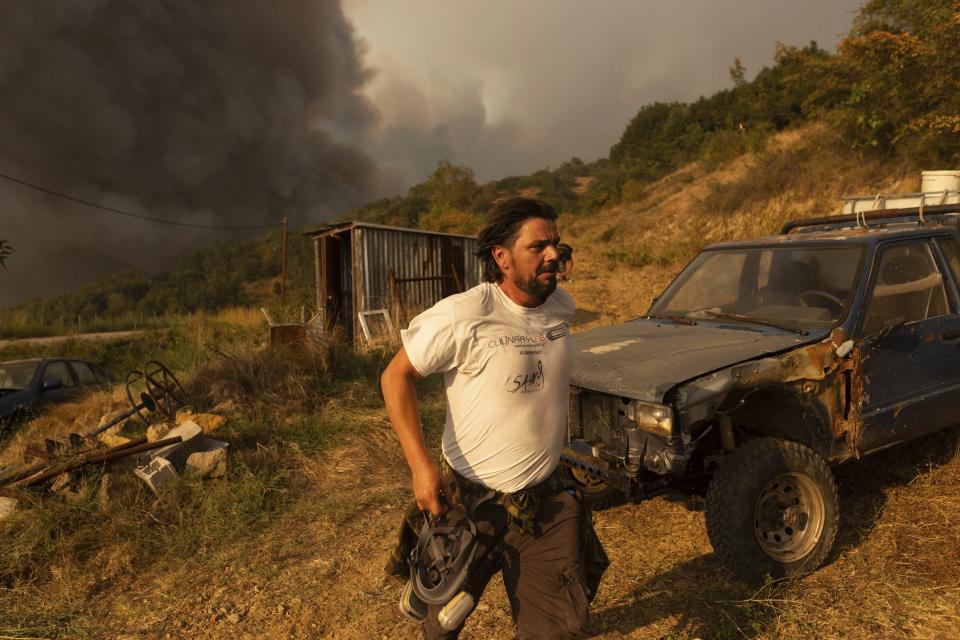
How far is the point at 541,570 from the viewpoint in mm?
2021

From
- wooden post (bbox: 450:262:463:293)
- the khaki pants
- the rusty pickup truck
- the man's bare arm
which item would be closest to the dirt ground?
the rusty pickup truck

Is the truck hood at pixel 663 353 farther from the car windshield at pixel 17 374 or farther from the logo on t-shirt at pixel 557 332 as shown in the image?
the car windshield at pixel 17 374

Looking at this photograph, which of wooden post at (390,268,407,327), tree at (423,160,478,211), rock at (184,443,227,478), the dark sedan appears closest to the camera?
rock at (184,443,227,478)

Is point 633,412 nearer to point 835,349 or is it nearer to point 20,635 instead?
point 835,349

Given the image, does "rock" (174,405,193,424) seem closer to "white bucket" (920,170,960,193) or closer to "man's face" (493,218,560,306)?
"man's face" (493,218,560,306)

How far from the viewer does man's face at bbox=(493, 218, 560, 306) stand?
198 centimetres

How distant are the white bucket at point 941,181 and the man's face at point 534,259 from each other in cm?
689

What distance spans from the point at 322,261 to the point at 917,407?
1230cm

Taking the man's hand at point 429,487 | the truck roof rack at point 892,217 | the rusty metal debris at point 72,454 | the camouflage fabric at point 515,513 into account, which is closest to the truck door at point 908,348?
the truck roof rack at point 892,217

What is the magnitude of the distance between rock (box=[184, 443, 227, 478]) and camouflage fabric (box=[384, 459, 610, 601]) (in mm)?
3353

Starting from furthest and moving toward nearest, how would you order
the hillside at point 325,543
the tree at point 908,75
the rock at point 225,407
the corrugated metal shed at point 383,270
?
the corrugated metal shed at point 383,270 < the tree at point 908,75 < the rock at point 225,407 < the hillside at point 325,543

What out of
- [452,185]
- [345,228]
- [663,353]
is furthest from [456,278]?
[452,185]

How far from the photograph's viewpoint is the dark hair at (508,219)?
202cm

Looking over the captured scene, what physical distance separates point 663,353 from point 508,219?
1.91 meters
